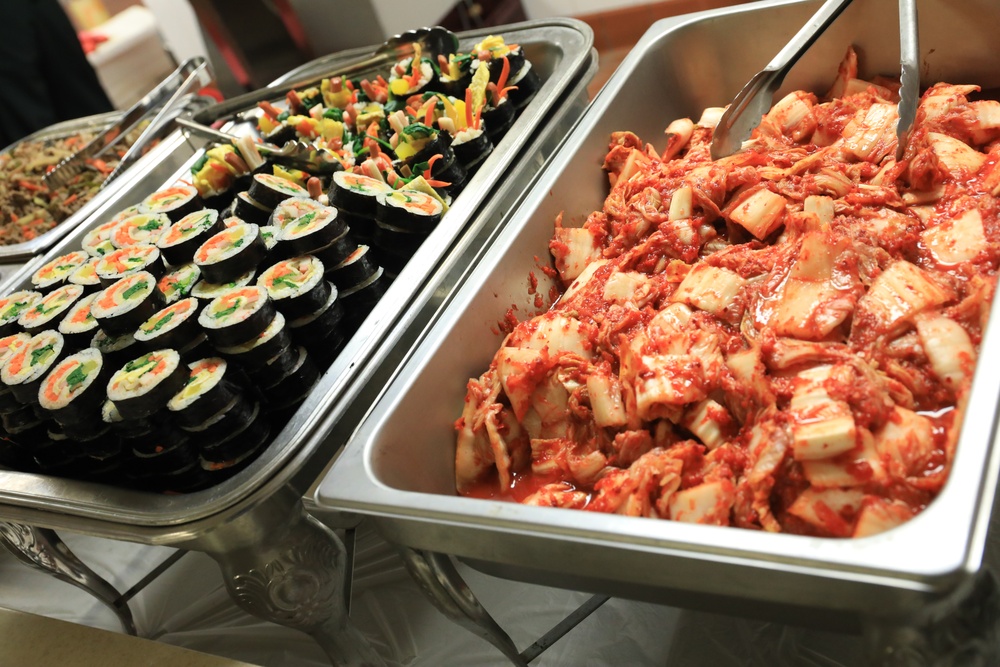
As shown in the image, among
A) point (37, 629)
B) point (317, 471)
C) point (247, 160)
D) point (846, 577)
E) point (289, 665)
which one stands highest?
point (247, 160)

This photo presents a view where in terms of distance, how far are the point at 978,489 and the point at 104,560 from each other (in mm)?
2661

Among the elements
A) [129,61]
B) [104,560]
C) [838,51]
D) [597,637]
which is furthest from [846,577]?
[129,61]

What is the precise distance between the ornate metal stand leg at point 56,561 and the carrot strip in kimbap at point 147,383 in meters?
0.90

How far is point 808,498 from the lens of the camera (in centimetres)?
109

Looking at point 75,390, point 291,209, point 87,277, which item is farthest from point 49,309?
point 291,209

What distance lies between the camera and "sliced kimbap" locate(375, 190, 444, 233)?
1910 mm

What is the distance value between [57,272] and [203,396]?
105cm

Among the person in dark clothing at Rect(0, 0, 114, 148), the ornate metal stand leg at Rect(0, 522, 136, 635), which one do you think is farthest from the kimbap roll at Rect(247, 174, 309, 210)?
the person in dark clothing at Rect(0, 0, 114, 148)

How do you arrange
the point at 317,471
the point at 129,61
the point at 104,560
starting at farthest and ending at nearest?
the point at 129,61, the point at 104,560, the point at 317,471

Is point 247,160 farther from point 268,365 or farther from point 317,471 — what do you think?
point 317,471

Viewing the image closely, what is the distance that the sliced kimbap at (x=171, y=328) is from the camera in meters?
1.69

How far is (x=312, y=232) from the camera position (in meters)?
1.84

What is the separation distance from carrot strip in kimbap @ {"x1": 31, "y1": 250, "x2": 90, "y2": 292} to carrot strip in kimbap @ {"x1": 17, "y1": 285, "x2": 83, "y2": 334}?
0.30ft

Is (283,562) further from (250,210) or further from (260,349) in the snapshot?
(250,210)
